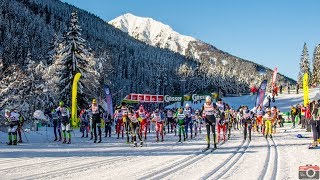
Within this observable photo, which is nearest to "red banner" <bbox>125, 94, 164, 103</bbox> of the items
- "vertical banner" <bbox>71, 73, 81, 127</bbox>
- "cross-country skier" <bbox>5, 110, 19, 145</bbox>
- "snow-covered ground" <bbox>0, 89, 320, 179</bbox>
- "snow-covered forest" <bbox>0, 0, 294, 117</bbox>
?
"snow-covered forest" <bbox>0, 0, 294, 117</bbox>

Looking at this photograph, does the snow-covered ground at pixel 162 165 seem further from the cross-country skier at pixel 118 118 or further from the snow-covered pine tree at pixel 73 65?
the snow-covered pine tree at pixel 73 65

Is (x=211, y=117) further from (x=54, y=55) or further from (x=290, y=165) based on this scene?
(x=54, y=55)

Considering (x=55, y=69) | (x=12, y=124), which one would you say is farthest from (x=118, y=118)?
(x=55, y=69)

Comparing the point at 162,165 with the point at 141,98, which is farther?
the point at 141,98

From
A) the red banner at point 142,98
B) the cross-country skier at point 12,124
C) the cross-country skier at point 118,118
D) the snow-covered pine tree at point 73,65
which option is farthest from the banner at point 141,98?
the cross-country skier at point 12,124

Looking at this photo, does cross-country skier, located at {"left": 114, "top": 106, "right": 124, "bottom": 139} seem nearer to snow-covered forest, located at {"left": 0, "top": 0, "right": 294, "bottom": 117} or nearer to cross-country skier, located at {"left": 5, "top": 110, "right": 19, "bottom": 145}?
cross-country skier, located at {"left": 5, "top": 110, "right": 19, "bottom": 145}

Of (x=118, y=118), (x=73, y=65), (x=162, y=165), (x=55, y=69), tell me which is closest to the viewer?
(x=162, y=165)

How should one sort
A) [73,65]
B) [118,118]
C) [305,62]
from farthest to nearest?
[305,62], [73,65], [118,118]

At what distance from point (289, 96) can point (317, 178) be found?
72.7 m

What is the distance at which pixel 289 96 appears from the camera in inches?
3066

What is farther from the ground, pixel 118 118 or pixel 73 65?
pixel 73 65

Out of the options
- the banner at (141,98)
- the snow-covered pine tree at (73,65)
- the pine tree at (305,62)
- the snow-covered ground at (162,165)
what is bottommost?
the snow-covered ground at (162,165)

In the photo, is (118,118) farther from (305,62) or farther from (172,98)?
(305,62)

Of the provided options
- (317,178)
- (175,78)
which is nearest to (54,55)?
(317,178)
